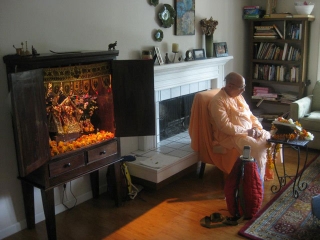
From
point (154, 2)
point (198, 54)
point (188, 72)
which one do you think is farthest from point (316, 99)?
point (154, 2)

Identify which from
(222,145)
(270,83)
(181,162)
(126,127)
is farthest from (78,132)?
(270,83)

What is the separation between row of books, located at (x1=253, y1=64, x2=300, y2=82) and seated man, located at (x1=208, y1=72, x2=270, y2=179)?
194 cm

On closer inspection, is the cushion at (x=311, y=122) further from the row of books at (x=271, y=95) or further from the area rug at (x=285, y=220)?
the area rug at (x=285, y=220)

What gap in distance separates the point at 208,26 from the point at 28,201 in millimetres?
2878

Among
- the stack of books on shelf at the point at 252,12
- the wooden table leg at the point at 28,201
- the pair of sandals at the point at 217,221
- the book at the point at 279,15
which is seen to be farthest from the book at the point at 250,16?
the wooden table leg at the point at 28,201

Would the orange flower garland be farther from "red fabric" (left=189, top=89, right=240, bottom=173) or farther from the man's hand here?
the man's hand

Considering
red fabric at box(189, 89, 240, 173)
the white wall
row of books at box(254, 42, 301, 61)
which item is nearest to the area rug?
red fabric at box(189, 89, 240, 173)

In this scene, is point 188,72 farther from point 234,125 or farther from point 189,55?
point 234,125

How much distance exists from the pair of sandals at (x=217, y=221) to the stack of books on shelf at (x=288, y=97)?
2734 mm

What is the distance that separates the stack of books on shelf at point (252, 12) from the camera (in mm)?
5172

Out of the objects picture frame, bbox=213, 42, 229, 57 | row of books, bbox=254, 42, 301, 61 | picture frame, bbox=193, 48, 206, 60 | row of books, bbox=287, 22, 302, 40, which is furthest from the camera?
row of books, bbox=254, 42, 301, 61

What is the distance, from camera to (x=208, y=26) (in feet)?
14.7

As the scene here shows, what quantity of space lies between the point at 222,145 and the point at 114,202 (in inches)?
46.2

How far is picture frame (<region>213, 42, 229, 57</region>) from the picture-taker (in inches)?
184
